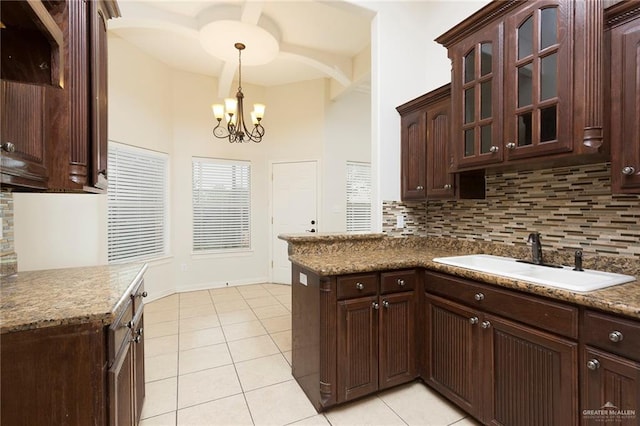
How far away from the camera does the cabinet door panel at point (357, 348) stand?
6.00 feet

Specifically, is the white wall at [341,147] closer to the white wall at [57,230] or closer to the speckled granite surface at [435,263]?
the speckled granite surface at [435,263]

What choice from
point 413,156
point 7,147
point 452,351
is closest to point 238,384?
point 452,351

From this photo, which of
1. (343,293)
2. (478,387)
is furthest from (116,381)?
(478,387)

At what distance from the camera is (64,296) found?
125cm

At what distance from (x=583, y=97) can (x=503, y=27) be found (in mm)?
677

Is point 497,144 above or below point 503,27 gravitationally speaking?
below

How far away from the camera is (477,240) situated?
243 centimetres

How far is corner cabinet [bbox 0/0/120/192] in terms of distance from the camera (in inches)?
43.1

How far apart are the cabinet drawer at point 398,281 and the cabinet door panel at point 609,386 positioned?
940 mm

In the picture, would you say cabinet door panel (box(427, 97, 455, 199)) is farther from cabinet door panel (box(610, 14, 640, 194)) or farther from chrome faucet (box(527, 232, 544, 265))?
cabinet door panel (box(610, 14, 640, 194))

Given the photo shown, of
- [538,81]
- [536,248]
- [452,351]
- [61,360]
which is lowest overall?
[452,351]

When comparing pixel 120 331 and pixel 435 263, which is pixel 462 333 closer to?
pixel 435 263

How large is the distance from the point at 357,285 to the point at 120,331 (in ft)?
4.11

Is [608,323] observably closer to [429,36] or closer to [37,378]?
[37,378]
